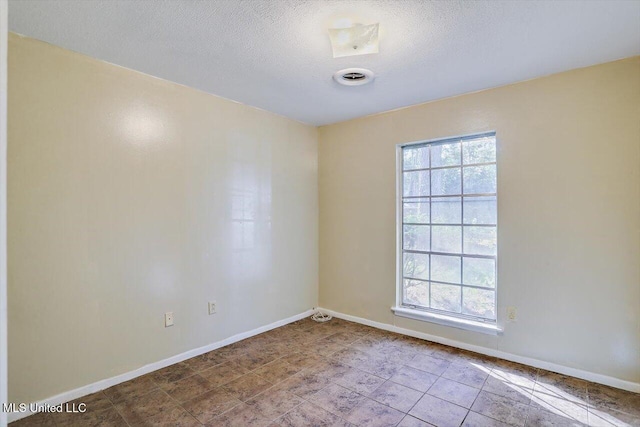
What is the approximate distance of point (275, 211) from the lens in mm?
3535

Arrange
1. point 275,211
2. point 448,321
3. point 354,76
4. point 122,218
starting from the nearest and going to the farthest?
point 122,218 → point 354,76 → point 448,321 → point 275,211

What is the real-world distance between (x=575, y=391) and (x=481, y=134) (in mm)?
2095

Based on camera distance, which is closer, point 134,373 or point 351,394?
point 351,394

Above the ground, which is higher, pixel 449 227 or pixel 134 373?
pixel 449 227

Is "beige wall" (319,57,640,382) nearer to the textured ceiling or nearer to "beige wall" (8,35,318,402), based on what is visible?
the textured ceiling

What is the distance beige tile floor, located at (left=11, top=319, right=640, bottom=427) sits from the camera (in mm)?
1926

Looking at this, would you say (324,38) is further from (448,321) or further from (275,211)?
(448,321)

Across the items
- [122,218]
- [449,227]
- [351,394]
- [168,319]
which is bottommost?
[351,394]

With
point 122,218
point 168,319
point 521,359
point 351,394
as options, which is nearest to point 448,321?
point 521,359

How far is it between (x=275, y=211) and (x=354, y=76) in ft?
5.43

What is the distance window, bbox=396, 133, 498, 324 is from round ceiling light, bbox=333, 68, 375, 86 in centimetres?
103

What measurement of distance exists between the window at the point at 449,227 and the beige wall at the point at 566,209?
0.43 feet

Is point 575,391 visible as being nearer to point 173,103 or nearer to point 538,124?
point 538,124

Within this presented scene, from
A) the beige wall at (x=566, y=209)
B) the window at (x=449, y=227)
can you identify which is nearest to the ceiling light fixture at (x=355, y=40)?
the beige wall at (x=566, y=209)
